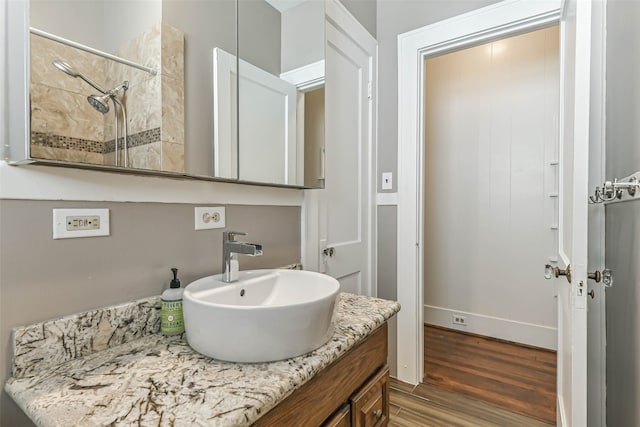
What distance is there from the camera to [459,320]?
2760mm

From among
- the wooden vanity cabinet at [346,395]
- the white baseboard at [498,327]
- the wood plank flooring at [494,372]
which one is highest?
the wooden vanity cabinet at [346,395]

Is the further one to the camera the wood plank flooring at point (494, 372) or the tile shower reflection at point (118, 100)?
the wood plank flooring at point (494, 372)

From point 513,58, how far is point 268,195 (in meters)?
2.42

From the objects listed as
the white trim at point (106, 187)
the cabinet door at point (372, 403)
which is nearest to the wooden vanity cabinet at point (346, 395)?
the cabinet door at point (372, 403)

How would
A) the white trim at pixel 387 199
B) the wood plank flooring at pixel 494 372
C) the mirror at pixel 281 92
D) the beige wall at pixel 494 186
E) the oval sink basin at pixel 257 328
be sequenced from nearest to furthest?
the oval sink basin at pixel 257 328 → the mirror at pixel 281 92 → the wood plank flooring at pixel 494 372 → the white trim at pixel 387 199 → the beige wall at pixel 494 186

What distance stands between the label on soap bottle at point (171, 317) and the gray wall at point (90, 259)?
0.08 m

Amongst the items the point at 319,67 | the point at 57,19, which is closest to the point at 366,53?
the point at 319,67

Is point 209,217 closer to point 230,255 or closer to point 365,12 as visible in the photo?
point 230,255

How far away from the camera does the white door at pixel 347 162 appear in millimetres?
1617

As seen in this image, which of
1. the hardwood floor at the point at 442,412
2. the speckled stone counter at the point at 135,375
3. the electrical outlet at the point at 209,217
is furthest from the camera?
the hardwood floor at the point at 442,412

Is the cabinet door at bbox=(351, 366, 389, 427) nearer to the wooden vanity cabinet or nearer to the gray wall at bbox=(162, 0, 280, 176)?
the wooden vanity cabinet

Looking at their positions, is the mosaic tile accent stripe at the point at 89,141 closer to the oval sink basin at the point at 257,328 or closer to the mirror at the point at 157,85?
the mirror at the point at 157,85

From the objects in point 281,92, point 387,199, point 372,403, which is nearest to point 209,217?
point 281,92

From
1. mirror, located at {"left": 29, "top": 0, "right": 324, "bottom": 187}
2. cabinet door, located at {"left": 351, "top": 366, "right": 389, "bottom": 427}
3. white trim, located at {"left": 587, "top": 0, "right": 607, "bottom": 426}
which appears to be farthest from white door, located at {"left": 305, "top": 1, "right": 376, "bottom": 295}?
white trim, located at {"left": 587, "top": 0, "right": 607, "bottom": 426}
